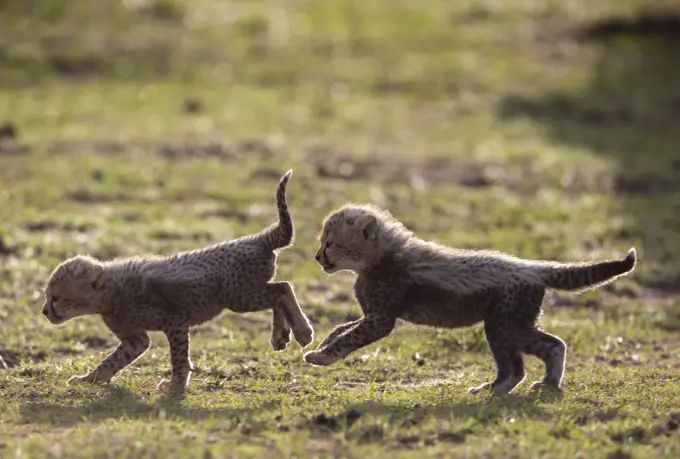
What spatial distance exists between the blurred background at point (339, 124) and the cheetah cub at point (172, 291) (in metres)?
3.13

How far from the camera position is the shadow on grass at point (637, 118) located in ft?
51.9

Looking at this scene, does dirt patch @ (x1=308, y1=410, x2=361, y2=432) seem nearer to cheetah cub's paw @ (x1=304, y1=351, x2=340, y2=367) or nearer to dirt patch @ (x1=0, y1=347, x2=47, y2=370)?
cheetah cub's paw @ (x1=304, y1=351, x2=340, y2=367)

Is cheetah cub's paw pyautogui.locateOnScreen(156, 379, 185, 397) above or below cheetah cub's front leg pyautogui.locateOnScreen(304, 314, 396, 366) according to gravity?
below

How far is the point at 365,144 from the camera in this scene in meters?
20.6

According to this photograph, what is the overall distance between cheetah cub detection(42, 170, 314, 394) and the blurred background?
10.3ft

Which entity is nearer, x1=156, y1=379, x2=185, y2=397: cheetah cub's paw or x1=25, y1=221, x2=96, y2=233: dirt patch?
x1=156, y1=379, x2=185, y2=397: cheetah cub's paw

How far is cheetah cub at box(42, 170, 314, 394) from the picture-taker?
9.16 m

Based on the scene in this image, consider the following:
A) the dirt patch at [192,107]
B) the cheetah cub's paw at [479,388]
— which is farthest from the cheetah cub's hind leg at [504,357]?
the dirt patch at [192,107]

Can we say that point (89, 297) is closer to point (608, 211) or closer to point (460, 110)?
point (608, 211)

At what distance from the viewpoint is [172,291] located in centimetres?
916

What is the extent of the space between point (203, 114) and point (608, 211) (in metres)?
8.25

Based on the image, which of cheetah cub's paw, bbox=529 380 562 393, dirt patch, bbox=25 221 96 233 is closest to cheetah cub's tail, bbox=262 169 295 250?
cheetah cub's paw, bbox=529 380 562 393

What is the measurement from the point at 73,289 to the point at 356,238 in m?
2.00

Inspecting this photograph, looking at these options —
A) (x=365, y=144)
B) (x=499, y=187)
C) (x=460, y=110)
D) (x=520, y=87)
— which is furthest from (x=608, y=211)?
(x=520, y=87)
